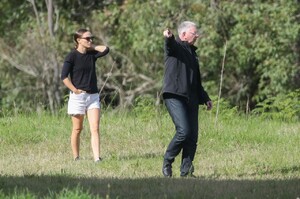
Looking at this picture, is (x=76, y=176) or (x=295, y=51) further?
(x=295, y=51)

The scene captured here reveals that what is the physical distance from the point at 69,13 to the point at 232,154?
651 inches

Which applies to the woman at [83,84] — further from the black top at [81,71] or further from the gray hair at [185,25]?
the gray hair at [185,25]

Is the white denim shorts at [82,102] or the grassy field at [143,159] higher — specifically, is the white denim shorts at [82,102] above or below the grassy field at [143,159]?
above

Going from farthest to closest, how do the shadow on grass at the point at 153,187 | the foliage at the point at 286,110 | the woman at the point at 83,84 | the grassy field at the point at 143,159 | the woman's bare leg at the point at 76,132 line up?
1. the foliage at the point at 286,110
2. the woman's bare leg at the point at 76,132
3. the woman at the point at 83,84
4. the grassy field at the point at 143,159
5. the shadow on grass at the point at 153,187

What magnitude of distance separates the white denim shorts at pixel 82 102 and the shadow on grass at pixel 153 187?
5.97 feet

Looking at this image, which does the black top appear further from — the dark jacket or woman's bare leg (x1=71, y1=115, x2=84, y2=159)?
the dark jacket

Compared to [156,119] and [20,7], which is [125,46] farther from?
[156,119]

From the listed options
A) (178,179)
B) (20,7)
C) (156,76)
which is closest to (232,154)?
(178,179)

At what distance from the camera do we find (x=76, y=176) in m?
11.3

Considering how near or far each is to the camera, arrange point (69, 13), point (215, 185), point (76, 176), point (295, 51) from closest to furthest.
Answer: point (215, 185)
point (76, 176)
point (295, 51)
point (69, 13)

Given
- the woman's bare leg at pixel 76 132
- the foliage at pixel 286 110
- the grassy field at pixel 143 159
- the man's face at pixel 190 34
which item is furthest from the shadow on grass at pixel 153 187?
the foliage at pixel 286 110

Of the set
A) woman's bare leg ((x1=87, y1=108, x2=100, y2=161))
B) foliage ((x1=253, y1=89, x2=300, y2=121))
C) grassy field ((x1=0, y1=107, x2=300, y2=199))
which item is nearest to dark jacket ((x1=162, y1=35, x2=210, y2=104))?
grassy field ((x1=0, y1=107, x2=300, y2=199))

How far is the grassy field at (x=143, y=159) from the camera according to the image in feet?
33.0

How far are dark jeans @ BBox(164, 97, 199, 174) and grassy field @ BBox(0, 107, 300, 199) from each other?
265 mm
